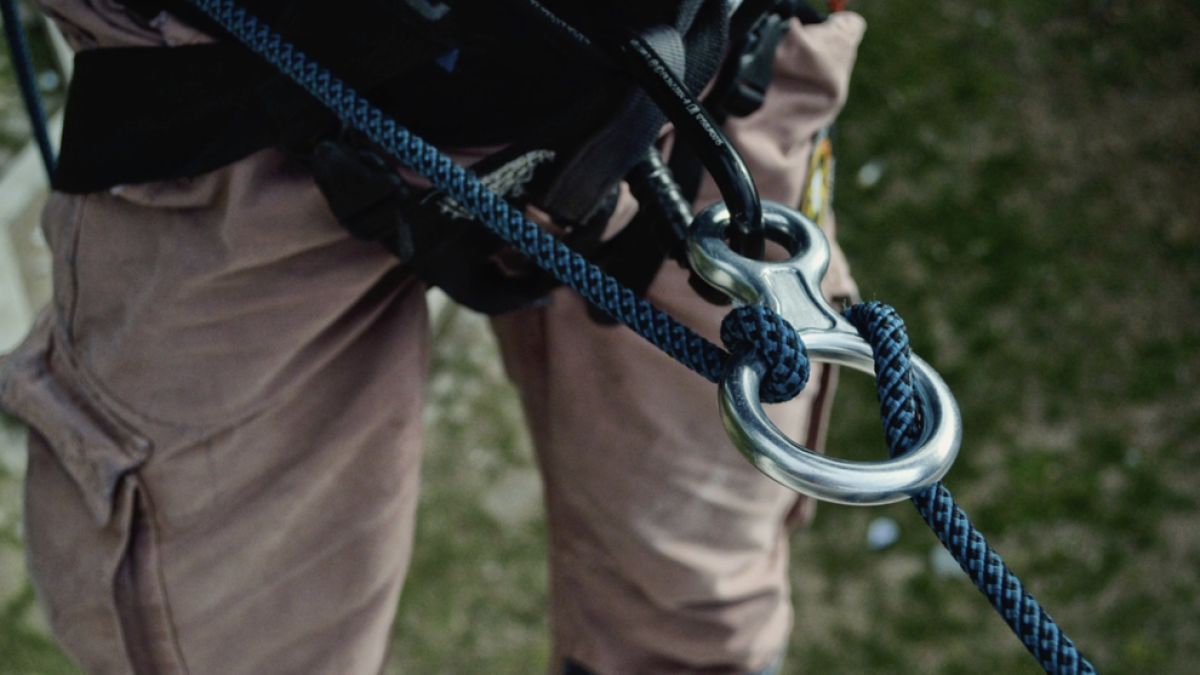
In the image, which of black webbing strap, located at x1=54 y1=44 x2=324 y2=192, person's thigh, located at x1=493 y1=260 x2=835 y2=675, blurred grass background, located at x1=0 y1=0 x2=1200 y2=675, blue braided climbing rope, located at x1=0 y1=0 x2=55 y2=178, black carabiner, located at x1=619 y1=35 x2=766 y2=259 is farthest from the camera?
blurred grass background, located at x1=0 y1=0 x2=1200 y2=675

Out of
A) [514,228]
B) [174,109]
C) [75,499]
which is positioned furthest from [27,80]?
[514,228]

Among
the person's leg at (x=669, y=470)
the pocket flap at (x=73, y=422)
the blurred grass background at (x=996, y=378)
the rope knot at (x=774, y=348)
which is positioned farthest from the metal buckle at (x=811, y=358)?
the blurred grass background at (x=996, y=378)

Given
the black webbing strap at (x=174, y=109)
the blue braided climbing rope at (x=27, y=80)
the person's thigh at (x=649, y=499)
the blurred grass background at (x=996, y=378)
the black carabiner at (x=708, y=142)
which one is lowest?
the blurred grass background at (x=996, y=378)

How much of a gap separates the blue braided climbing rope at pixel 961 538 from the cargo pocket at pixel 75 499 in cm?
59

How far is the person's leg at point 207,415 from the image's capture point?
787 millimetres

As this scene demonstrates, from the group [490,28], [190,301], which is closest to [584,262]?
[490,28]

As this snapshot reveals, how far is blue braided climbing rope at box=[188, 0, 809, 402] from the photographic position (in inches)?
20.5

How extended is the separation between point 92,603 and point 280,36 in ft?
1.60

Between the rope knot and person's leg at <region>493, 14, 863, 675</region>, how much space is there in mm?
372

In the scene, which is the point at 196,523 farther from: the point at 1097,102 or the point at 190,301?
the point at 1097,102

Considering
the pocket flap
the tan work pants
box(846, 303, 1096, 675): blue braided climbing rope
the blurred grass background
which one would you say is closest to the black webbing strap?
the tan work pants

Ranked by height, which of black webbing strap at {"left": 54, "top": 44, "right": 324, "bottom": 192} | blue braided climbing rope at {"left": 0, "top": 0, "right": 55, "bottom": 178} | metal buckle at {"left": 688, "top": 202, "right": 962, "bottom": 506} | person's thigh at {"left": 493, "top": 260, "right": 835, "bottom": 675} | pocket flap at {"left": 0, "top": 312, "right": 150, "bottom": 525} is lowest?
person's thigh at {"left": 493, "top": 260, "right": 835, "bottom": 675}

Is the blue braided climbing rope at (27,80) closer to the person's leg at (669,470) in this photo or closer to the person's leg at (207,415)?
the person's leg at (207,415)

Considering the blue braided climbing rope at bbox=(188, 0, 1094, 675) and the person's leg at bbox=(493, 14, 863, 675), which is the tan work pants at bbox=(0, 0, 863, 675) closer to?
the person's leg at bbox=(493, 14, 863, 675)
